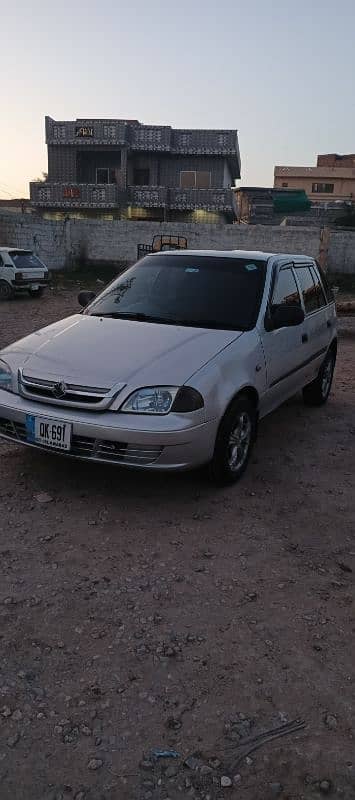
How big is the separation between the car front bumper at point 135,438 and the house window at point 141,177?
35.2 meters

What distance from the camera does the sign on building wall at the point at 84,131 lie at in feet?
111

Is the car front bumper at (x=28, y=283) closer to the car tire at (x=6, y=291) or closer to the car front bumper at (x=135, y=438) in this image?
the car tire at (x=6, y=291)

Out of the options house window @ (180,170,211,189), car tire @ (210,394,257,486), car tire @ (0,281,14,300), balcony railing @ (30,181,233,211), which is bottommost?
car tire @ (0,281,14,300)

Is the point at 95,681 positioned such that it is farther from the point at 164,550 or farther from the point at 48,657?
the point at 164,550

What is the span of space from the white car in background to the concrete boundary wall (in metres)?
4.67

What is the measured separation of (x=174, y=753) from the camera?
1.88 meters

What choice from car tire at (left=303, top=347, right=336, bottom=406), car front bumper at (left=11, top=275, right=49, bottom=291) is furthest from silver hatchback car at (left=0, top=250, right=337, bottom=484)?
car front bumper at (left=11, top=275, right=49, bottom=291)

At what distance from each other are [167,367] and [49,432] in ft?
2.61

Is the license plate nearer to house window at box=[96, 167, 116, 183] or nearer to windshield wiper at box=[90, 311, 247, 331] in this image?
windshield wiper at box=[90, 311, 247, 331]

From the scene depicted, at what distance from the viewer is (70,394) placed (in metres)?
3.39

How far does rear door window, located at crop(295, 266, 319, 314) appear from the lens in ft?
17.1

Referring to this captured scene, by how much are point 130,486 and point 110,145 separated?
111ft

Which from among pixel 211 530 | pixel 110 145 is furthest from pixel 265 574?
pixel 110 145

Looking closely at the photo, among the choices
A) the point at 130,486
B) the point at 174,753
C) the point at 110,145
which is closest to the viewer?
the point at 174,753
